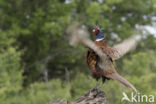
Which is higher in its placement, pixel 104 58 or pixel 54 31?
pixel 54 31

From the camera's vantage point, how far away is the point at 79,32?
3754mm

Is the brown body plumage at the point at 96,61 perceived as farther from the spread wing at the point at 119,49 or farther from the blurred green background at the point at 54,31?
the blurred green background at the point at 54,31

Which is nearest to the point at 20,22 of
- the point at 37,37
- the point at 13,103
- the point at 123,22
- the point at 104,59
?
the point at 37,37

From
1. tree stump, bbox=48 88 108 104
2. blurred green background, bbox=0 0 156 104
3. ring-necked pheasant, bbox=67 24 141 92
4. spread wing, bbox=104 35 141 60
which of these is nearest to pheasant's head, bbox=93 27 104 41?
ring-necked pheasant, bbox=67 24 141 92

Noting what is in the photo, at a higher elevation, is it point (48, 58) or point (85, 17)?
point (85, 17)

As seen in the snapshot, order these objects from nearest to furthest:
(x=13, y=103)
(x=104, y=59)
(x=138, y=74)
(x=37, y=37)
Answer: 1. (x=104, y=59)
2. (x=13, y=103)
3. (x=138, y=74)
4. (x=37, y=37)

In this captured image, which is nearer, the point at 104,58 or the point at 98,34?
the point at 104,58

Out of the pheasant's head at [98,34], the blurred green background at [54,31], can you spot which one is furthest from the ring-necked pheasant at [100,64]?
the blurred green background at [54,31]

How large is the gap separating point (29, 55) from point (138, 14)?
6.28 meters

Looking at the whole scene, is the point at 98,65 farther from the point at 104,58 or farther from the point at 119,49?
the point at 119,49

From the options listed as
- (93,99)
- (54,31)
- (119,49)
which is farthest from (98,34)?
(54,31)

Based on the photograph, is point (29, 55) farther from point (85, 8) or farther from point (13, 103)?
point (13, 103)

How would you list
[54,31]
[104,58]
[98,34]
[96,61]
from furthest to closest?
[54,31] → [98,34] → [96,61] → [104,58]

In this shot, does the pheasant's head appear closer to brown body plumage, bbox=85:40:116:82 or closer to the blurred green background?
brown body plumage, bbox=85:40:116:82
